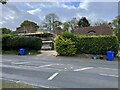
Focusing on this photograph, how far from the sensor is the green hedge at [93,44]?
30.0 m

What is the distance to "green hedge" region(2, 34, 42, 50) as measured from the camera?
122 ft

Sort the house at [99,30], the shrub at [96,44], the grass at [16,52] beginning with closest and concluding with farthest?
the shrub at [96,44]
the grass at [16,52]
the house at [99,30]

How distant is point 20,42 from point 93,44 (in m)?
11.2

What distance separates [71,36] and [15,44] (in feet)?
29.8

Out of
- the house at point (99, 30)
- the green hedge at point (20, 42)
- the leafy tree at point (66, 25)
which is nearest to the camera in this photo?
the green hedge at point (20, 42)

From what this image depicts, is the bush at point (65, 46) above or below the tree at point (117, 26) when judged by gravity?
below

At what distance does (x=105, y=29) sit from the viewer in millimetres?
60562

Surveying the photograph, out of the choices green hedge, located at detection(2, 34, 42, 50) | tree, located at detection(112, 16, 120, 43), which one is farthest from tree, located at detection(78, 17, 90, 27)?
green hedge, located at detection(2, 34, 42, 50)

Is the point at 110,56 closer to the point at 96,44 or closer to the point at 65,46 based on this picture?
the point at 96,44

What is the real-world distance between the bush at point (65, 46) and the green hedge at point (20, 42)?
5756 mm

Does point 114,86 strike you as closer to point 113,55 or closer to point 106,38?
point 113,55

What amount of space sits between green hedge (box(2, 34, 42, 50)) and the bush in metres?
5.76

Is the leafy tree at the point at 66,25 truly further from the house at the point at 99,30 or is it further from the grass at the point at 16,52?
the grass at the point at 16,52

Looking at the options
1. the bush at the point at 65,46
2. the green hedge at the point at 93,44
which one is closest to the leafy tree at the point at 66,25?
the green hedge at the point at 93,44
